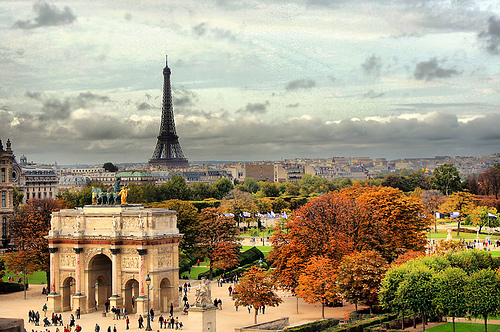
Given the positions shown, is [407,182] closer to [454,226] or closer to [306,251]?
[454,226]

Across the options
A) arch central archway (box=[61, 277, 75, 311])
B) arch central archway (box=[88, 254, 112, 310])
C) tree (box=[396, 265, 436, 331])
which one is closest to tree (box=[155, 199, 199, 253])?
arch central archway (box=[88, 254, 112, 310])

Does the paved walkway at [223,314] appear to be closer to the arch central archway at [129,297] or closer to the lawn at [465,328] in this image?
the arch central archway at [129,297]

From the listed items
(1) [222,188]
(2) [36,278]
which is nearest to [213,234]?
(2) [36,278]

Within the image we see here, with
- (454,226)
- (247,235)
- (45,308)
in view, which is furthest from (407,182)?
(45,308)

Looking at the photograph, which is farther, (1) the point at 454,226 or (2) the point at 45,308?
(1) the point at 454,226

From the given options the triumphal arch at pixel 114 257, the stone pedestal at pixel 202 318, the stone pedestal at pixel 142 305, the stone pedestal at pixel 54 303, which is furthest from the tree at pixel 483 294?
the stone pedestal at pixel 54 303

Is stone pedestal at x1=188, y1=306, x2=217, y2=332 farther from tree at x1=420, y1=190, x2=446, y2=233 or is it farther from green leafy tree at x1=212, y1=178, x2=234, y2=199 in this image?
green leafy tree at x1=212, y1=178, x2=234, y2=199

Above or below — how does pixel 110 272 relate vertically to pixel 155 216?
below
